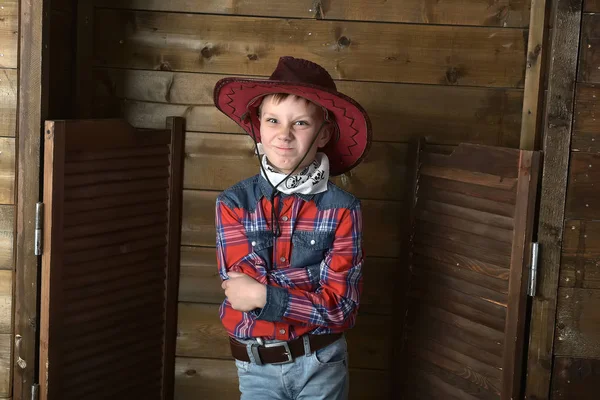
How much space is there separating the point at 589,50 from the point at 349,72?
0.78 m

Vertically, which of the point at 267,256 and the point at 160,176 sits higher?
the point at 160,176

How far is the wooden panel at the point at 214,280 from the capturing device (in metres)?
2.54

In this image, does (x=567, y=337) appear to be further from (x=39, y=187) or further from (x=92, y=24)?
(x=92, y=24)

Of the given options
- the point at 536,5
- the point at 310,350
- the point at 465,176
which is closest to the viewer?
the point at 310,350

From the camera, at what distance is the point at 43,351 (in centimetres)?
204

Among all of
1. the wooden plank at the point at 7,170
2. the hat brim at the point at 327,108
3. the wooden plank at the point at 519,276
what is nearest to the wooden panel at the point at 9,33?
the wooden plank at the point at 7,170

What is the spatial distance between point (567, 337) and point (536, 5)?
3.27 feet

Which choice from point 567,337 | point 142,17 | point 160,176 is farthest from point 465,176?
point 142,17

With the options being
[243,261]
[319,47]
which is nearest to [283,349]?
[243,261]

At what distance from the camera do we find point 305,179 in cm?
193

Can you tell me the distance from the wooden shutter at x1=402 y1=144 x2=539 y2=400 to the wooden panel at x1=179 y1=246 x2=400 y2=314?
5.5 inches

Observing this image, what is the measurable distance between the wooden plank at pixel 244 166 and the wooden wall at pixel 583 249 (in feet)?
2.20

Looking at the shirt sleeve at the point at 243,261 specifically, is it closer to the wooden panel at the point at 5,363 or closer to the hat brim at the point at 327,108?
the hat brim at the point at 327,108

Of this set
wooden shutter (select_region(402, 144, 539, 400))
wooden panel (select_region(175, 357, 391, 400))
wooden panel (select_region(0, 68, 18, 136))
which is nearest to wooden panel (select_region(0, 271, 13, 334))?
wooden panel (select_region(0, 68, 18, 136))
